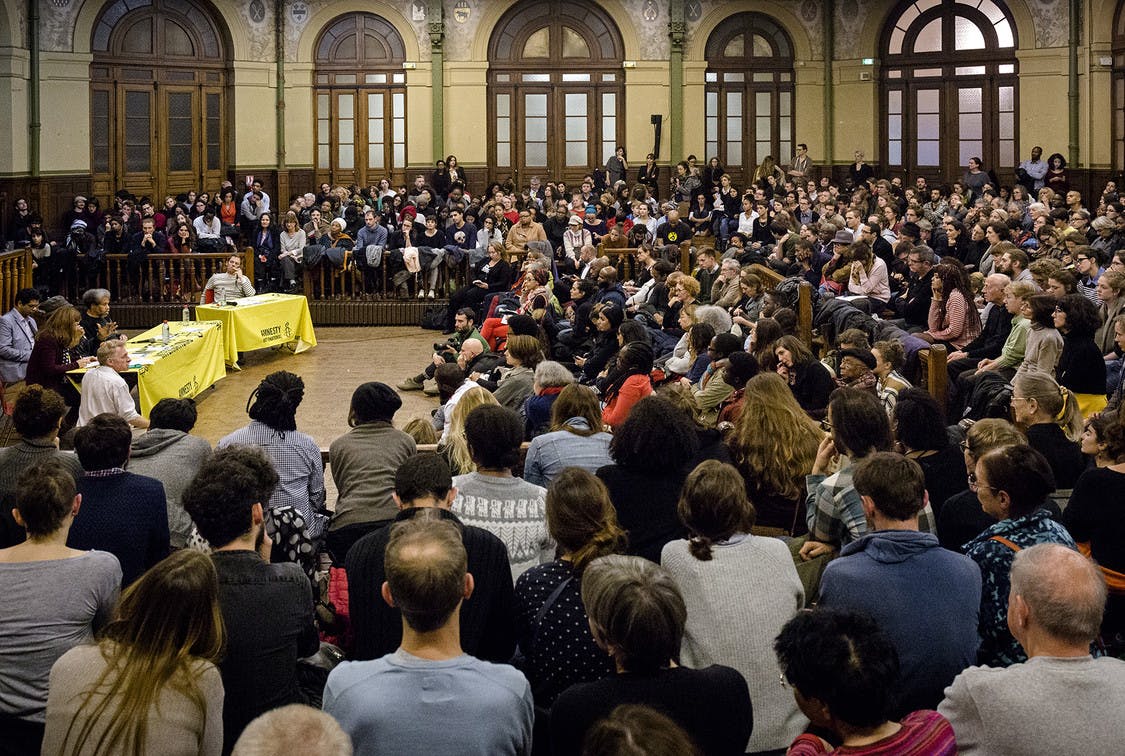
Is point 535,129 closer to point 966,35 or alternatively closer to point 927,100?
point 927,100

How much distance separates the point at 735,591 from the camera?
10.8 feet

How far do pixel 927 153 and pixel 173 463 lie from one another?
1715 cm

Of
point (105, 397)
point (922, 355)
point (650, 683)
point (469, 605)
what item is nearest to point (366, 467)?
point (469, 605)

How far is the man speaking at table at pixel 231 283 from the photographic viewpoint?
13.2 m

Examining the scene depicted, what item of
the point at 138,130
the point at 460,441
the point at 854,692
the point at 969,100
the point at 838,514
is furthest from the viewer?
the point at 969,100

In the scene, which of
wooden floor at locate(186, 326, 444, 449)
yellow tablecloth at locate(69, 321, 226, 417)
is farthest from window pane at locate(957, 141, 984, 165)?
yellow tablecloth at locate(69, 321, 226, 417)

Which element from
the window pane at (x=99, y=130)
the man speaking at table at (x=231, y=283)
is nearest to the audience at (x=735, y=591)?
the man speaking at table at (x=231, y=283)

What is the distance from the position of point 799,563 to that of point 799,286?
5.32 meters

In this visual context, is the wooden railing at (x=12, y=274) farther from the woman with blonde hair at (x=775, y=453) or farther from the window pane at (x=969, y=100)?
the window pane at (x=969, y=100)

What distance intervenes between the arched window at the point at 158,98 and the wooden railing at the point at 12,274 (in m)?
5.02

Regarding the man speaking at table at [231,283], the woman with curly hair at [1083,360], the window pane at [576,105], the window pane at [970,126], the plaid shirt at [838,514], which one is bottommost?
the plaid shirt at [838,514]

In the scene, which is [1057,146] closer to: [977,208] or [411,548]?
[977,208]

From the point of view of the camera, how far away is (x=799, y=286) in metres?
9.07

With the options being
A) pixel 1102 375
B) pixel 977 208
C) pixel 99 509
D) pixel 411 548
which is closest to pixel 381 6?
pixel 977 208
